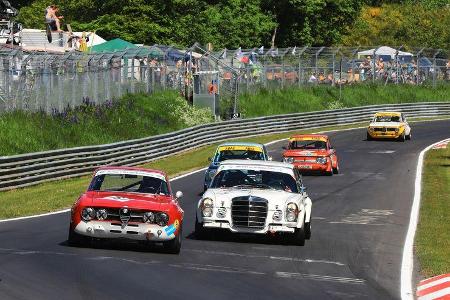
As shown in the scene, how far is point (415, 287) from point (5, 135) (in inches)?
878

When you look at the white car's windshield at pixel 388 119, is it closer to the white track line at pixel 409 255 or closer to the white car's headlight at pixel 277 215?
the white track line at pixel 409 255

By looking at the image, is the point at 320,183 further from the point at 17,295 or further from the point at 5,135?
the point at 17,295

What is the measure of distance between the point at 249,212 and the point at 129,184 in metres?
2.28

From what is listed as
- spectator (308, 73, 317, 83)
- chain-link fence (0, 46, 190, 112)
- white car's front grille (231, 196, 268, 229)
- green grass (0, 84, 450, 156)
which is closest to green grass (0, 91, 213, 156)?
green grass (0, 84, 450, 156)

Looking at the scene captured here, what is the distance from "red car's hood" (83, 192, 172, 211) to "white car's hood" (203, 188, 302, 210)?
158cm

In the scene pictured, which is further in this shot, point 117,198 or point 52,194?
point 52,194

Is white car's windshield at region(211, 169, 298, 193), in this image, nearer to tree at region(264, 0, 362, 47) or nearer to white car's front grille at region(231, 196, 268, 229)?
white car's front grille at region(231, 196, 268, 229)

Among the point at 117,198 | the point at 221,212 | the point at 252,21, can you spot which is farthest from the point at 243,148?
the point at 252,21

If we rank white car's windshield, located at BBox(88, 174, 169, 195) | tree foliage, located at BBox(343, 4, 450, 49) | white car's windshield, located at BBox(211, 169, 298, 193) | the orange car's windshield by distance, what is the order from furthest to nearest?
tree foliage, located at BBox(343, 4, 450, 49) → the orange car's windshield → white car's windshield, located at BBox(211, 169, 298, 193) → white car's windshield, located at BBox(88, 174, 169, 195)

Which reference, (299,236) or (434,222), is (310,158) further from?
(299,236)

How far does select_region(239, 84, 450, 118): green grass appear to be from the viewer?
2586 inches

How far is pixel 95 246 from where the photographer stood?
19.0 metres

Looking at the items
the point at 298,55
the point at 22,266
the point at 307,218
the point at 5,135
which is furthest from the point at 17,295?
the point at 298,55

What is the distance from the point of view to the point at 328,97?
73.1 m
